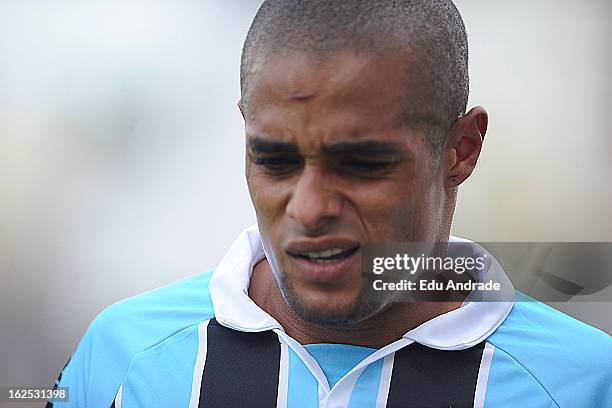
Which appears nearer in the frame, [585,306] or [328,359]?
[328,359]

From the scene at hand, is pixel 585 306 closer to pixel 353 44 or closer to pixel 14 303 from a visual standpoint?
pixel 353 44

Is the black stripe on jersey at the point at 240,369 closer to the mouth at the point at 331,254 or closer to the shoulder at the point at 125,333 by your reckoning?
Answer: the shoulder at the point at 125,333

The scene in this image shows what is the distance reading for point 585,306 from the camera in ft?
5.78

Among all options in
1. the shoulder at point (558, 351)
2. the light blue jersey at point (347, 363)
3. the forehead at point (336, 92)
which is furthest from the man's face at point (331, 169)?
the shoulder at point (558, 351)

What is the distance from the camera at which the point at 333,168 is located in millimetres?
1062

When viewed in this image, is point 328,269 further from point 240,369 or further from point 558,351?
point 558,351

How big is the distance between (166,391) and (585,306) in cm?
93

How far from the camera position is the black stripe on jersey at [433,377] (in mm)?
1164

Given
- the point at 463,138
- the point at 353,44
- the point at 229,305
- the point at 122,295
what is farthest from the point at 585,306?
the point at 122,295

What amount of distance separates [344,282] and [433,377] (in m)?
0.21

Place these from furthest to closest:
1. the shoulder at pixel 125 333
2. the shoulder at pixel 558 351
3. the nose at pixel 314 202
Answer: the shoulder at pixel 125 333 → the shoulder at pixel 558 351 → the nose at pixel 314 202

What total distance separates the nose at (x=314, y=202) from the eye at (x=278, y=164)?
0.06 ft

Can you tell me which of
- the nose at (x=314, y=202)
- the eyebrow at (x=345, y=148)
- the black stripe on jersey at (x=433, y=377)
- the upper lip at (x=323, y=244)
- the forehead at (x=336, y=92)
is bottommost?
the black stripe on jersey at (x=433, y=377)

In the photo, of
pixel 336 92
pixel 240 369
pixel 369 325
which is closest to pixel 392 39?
pixel 336 92
